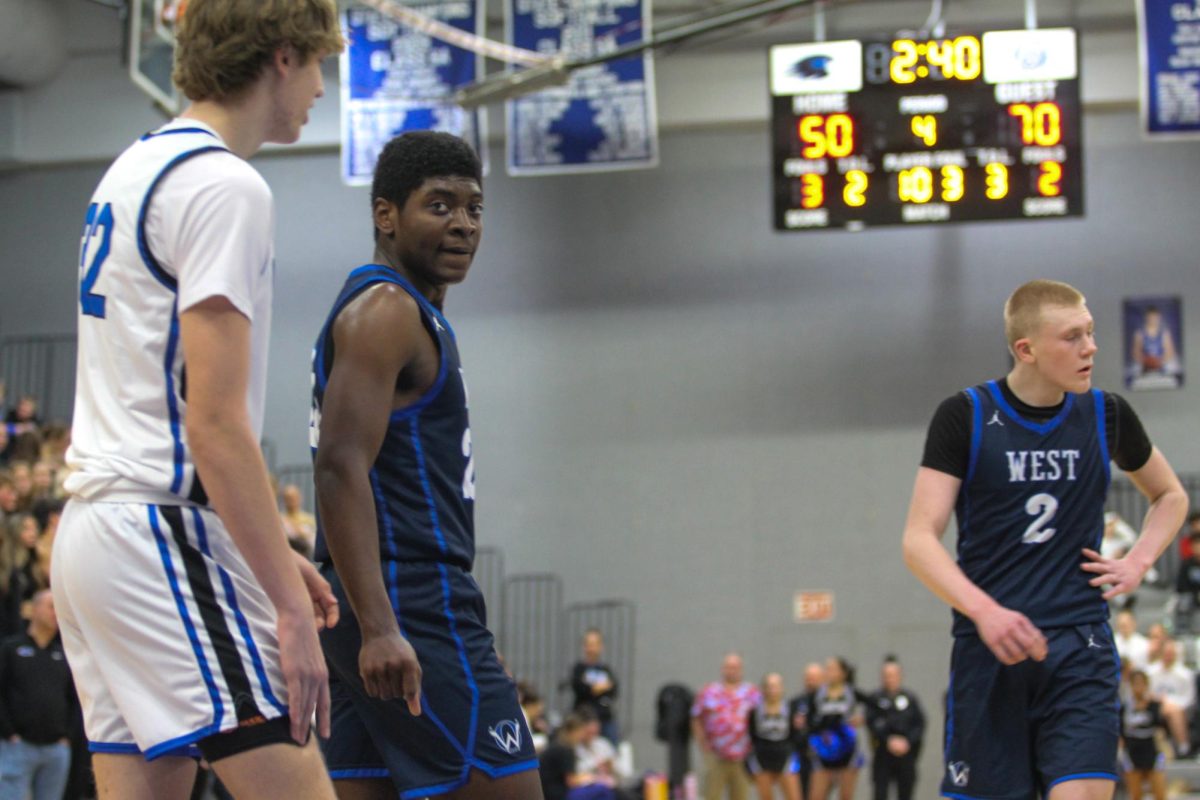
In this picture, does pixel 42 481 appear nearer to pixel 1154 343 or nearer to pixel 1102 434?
pixel 1102 434

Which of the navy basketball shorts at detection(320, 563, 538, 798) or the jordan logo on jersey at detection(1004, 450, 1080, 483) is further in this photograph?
the jordan logo on jersey at detection(1004, 450, 1080, 483)

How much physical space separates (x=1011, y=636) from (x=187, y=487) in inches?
96.1

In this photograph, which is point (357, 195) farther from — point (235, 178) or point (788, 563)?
point (235, 178)

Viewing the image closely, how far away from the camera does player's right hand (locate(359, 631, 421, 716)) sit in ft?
9.93

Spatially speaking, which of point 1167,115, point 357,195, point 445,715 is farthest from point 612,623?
point 445,715

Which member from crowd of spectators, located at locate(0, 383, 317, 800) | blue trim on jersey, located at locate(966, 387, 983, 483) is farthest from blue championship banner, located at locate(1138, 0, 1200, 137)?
blue trim on jersey, located at locate(966, 387, 983, 483)

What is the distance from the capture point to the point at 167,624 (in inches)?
94.4

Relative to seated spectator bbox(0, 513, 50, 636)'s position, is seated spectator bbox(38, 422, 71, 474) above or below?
→ above

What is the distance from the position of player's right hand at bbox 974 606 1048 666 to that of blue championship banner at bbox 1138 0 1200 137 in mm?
9512

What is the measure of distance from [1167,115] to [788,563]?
6736 mm

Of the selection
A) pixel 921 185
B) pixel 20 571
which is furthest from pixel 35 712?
pixel 921 185

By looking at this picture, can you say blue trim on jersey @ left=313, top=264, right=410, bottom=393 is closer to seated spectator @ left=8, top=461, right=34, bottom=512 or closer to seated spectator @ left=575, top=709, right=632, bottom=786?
seated spectator @ left=575, top=709, right=632, bottom=786

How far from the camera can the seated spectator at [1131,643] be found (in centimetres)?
1505

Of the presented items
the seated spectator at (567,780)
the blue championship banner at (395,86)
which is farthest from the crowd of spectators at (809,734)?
the blue championship banner at (395,86)
